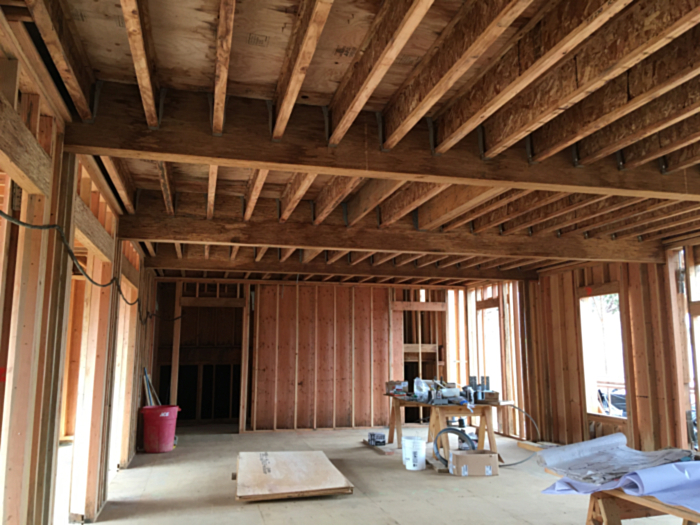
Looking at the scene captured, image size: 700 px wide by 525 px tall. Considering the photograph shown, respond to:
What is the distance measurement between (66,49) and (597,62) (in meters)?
2.80

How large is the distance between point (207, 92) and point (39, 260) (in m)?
1.50

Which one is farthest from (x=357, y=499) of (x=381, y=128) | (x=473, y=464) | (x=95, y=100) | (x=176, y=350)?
(x=176, y=350)

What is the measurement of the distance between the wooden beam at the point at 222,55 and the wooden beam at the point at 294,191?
1058 mm

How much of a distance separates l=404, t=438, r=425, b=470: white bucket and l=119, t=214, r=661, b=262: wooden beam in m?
2.57

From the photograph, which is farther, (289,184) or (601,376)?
(601,376)

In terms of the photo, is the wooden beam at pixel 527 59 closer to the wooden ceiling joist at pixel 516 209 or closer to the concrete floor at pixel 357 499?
the wooden ceiling joist at pixel 516 209

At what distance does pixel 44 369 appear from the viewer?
310 cm

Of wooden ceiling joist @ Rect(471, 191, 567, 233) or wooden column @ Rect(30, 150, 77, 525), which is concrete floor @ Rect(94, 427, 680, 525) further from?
wooden ceiling joist @ Rect(471, 191, 567, 233)

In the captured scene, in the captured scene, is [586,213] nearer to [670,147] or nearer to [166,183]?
[670,147]

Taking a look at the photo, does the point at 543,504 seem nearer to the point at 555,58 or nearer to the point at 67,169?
the point at 555,58

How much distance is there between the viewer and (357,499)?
566 centimetres

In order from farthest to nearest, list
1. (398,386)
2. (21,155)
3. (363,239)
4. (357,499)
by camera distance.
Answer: (398,386) < (363,239) < (357,499) < (21,155)

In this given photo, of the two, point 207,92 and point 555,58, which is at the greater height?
point 207,92

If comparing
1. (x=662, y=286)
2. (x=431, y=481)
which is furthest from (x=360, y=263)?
(x=662, y=286)
